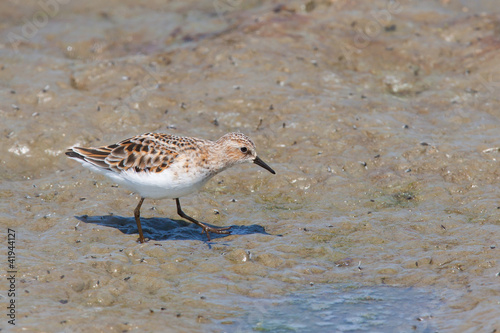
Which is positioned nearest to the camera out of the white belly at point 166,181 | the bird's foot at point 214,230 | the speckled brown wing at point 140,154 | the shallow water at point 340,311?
the shallow water at point 340,311

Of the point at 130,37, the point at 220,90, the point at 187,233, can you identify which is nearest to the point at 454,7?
the point at 220,90

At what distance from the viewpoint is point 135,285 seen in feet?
28.2

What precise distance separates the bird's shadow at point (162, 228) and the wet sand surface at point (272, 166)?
39 millimetres

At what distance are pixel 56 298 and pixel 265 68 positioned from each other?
8.57 metres

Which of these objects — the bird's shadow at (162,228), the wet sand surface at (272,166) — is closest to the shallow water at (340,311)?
the wet sand surface at (272,166)

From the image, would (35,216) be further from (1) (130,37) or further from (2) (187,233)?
(1) (130,37)

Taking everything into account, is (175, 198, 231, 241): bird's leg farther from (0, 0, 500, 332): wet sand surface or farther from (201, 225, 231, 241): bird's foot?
(0, 0, 500, 332): wet sand surface

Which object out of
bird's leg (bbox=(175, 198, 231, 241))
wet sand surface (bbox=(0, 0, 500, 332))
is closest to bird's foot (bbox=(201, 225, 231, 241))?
bird's leg (bbox=(175, 198, 231, 241))

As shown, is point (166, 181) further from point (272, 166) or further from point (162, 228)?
point (272, 166)

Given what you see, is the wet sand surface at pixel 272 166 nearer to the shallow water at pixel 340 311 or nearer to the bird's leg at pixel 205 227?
the shallow water at pixel 340 311

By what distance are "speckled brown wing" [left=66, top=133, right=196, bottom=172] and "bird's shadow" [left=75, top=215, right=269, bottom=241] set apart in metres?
1.07

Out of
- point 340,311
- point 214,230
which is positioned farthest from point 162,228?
point 340,311

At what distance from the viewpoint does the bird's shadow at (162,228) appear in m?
10.4

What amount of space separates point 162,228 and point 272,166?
2.73 metres
